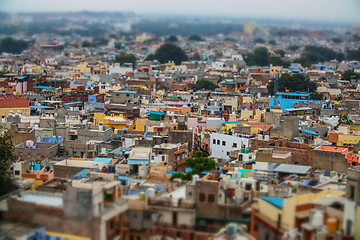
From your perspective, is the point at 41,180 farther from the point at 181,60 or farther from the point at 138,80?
the point at 181,60

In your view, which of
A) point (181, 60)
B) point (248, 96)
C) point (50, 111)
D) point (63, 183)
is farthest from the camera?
point (181, 60)

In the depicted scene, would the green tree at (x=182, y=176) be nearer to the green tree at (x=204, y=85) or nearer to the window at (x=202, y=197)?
the window at (x=202, y=197)

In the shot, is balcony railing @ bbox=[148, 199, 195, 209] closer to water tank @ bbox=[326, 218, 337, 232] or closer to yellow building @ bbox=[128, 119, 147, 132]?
water tank @ bbox=[326, 218, 337, 232]

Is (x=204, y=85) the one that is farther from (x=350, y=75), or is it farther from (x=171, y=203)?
(x=171, y=203)

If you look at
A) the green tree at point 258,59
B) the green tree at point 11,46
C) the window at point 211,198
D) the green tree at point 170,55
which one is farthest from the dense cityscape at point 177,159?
the green tree at point 11,46

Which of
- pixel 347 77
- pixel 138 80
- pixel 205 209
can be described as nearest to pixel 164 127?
pixel 205 209

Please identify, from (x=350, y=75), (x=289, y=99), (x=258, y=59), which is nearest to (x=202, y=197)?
(x=289, y=99)
